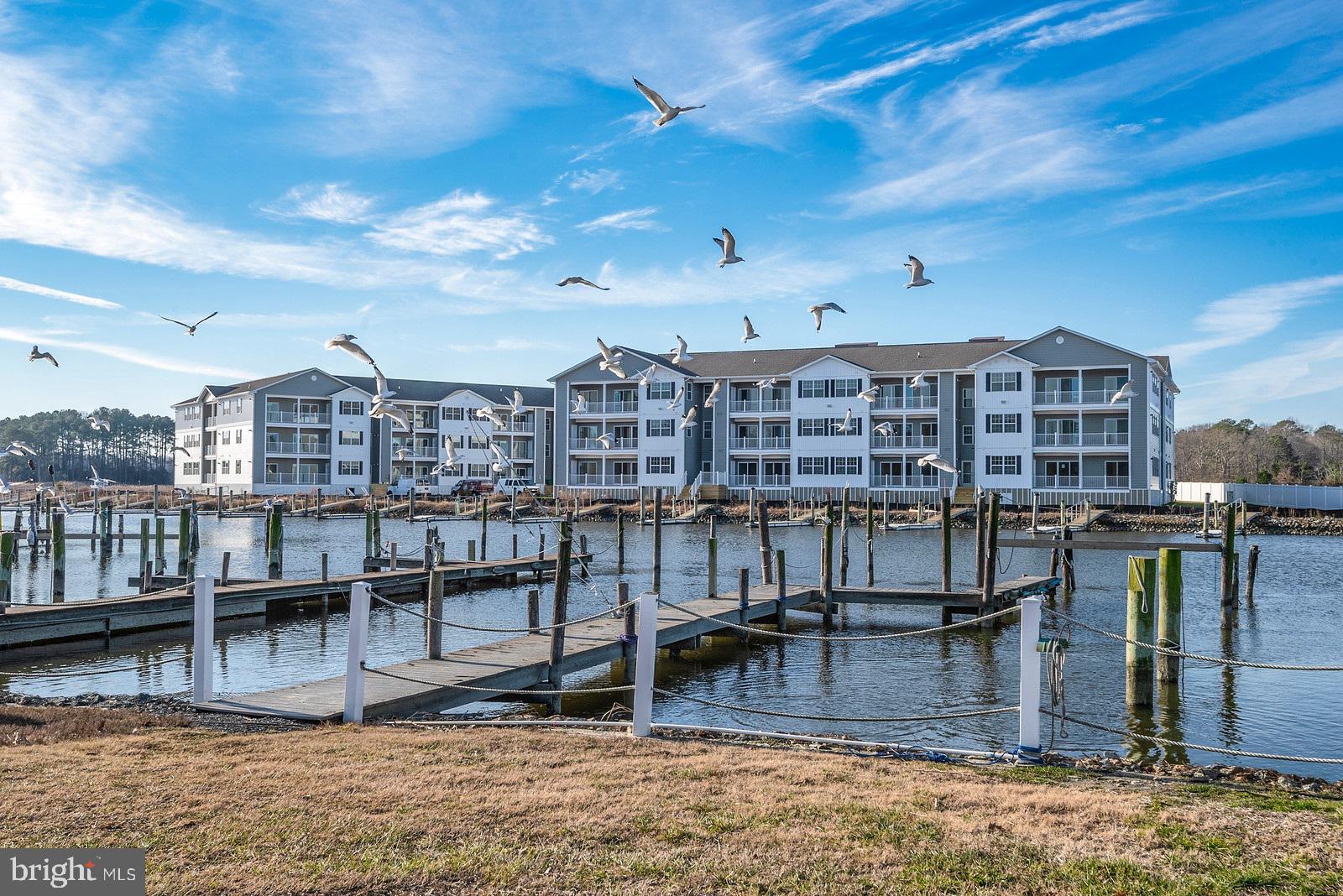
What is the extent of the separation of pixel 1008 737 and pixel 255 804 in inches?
415

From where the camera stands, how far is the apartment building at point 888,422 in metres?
69.8

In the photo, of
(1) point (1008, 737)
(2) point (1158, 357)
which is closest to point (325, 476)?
(2) point (1158, 357)

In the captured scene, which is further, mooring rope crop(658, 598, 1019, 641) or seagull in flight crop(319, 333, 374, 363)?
seagull in flight crop(319, 333, 374, 363)

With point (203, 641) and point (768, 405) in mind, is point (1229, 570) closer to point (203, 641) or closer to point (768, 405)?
point (203, 641)

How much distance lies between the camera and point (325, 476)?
319 feet

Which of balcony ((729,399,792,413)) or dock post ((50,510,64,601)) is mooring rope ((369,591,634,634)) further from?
balcony ((729,399,792,413))

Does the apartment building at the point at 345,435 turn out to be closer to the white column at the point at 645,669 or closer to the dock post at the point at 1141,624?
the dock post at the point at 1141,624

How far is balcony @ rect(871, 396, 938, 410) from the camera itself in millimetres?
74500

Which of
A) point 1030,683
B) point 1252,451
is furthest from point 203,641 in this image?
point 1252,451

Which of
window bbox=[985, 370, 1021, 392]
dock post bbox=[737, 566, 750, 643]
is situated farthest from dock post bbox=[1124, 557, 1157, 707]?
window bbox=[985, 370, 1021, 392]

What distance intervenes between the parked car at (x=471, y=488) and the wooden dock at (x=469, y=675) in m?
69.1

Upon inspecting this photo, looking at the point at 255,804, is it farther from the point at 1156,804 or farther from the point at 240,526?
the point at 240,526

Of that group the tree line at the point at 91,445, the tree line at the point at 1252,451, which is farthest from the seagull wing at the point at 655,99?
the tree line at the point at 91,445

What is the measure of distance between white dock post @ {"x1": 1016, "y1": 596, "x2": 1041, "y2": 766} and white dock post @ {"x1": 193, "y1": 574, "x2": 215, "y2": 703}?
965 cm
